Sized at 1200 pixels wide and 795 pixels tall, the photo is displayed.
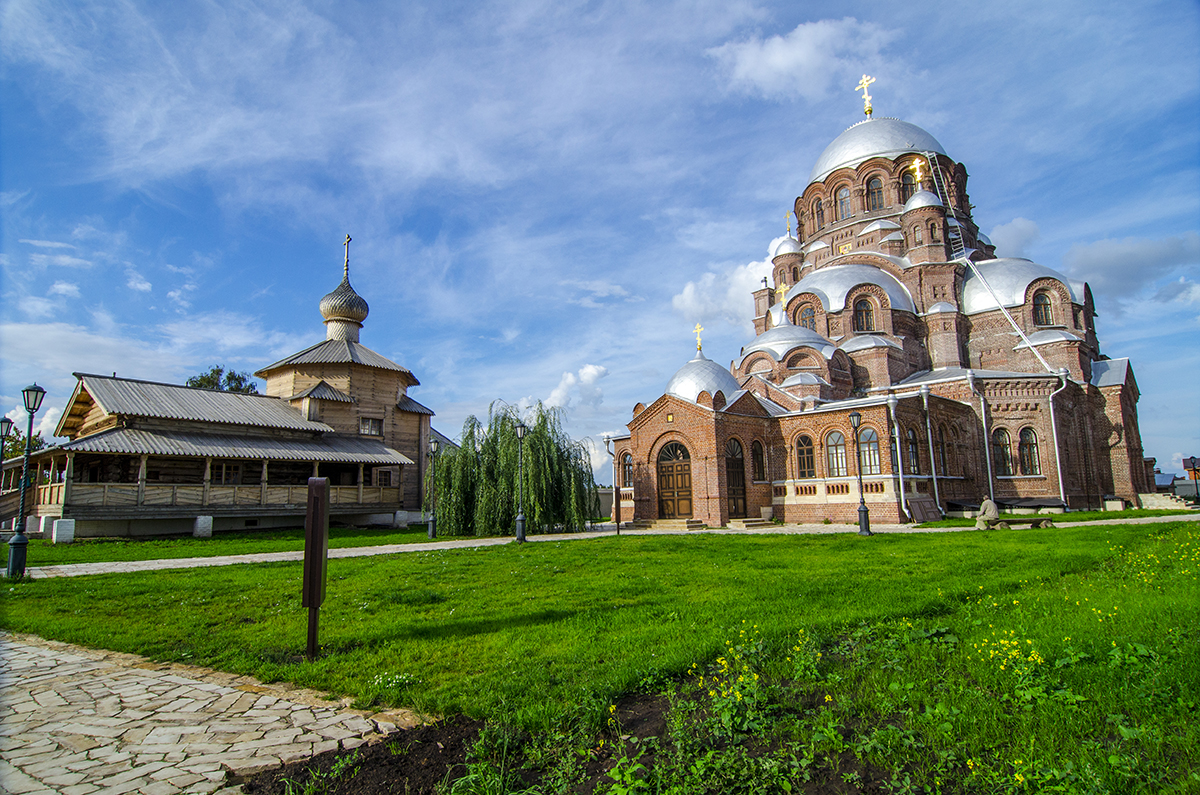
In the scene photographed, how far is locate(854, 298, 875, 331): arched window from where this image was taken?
3150cm

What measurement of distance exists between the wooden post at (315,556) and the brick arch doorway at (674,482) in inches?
788

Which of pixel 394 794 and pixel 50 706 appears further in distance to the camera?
pixel 50 706

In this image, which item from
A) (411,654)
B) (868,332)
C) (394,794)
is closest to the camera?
(394,794)

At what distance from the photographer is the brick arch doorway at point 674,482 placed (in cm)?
2491

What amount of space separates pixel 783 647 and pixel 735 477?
2009 cm

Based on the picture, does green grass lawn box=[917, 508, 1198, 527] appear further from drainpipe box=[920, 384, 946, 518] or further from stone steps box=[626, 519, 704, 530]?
stone steps box=[626, 519, 704, 530]

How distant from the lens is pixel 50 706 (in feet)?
14.2

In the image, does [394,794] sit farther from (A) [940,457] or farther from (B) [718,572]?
(A) [940,457]

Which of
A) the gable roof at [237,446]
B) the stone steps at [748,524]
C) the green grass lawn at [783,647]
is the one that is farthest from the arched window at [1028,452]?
the gable roof at [237,446]

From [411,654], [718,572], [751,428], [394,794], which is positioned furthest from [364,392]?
[394,794]

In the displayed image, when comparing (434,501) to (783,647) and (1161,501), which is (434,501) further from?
(1161,501)

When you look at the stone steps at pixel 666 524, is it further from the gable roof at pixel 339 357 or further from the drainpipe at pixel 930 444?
the gable roof at pixel 339 357

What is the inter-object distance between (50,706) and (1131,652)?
7.35 m

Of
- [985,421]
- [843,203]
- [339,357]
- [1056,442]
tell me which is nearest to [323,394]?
[339,357]
